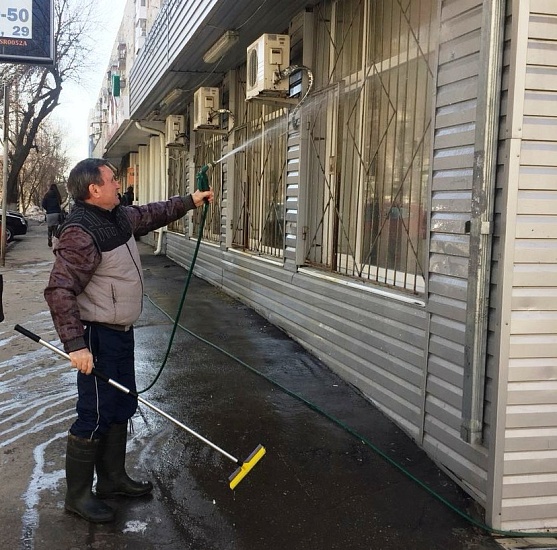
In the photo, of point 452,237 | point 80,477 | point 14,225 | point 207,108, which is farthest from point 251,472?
point 14,225

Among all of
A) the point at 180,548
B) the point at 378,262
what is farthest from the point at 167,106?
the point at 180,548

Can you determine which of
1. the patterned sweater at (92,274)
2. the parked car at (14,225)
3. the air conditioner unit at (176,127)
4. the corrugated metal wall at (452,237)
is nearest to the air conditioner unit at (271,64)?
the corrugated metal wall at (452,237)

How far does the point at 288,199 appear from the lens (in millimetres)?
7055

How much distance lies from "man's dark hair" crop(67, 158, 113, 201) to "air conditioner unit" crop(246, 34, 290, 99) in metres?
A: 3.51

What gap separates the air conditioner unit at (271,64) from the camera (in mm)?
6605

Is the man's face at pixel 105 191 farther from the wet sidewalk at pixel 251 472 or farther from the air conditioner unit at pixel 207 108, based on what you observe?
the air conditioner unit at pixel 207 108

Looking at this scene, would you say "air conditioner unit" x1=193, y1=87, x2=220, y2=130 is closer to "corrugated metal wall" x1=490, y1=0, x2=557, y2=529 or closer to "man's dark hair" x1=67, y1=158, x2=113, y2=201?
"man's dark hair" x1=67, y1=158, x2=113, y2=201

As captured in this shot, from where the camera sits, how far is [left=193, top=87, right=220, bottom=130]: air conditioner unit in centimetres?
1002

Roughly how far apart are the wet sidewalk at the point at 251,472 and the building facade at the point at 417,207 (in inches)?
9.9

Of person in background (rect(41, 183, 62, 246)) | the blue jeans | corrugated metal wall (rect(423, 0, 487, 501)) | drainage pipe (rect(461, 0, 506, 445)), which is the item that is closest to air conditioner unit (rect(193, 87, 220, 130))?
corrugated metal wall (rect(423, 0, 487, 501))

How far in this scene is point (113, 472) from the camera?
140 inches

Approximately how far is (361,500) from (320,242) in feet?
11.1

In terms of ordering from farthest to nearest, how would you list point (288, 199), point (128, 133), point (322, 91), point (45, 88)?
1. point (45, 88)
2. point (128, 133)
3. point (288, 199)
4. point (322, 91)

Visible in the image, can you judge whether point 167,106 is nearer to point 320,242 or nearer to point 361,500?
point 320,242
